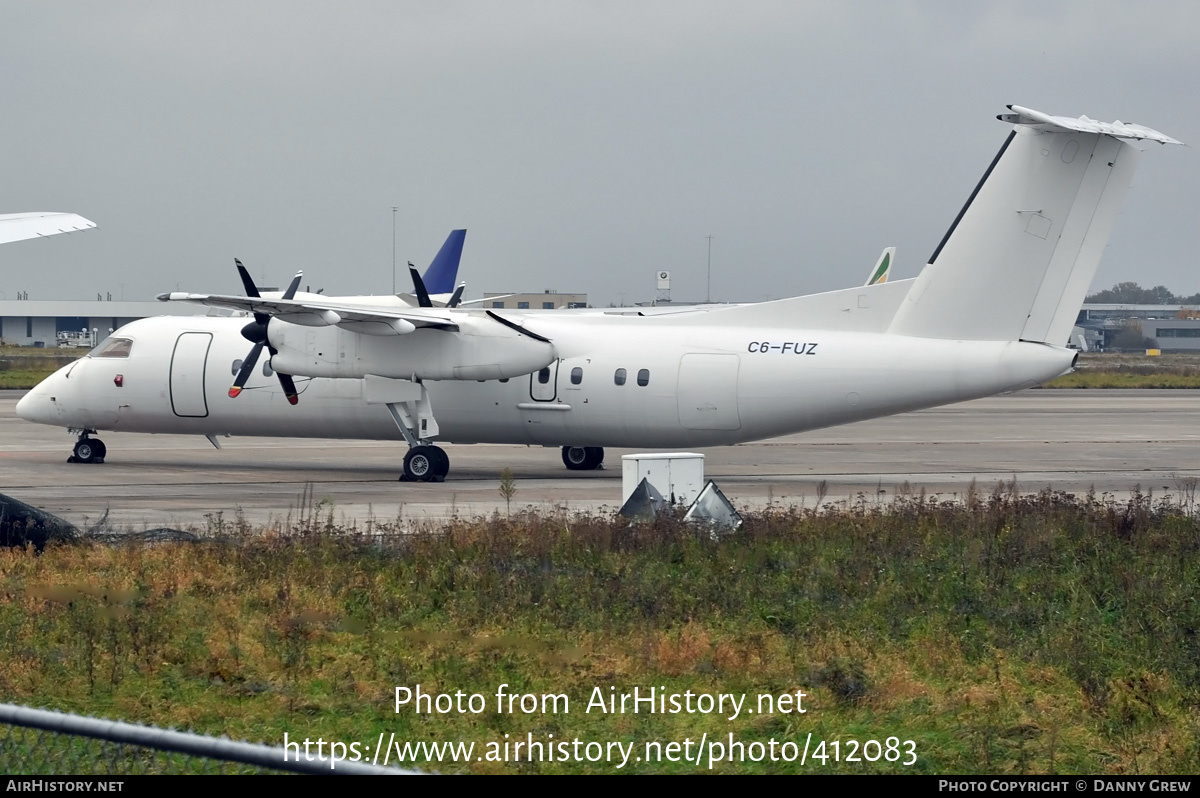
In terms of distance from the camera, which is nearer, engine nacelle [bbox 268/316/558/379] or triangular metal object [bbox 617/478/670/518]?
triangular metal object [bbox 617/478/670/518]

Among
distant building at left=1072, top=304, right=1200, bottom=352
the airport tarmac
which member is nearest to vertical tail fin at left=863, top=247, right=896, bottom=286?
the airport tarmac

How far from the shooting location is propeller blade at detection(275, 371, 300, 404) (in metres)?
25.3

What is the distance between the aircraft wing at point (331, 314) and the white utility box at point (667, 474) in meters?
6.82

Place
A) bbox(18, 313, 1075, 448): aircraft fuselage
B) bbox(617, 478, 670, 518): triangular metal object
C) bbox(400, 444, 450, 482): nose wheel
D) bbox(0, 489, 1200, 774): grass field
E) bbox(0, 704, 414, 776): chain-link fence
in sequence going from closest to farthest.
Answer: bbox(0, 704, 414, 776): chain-link fence → bbox(0, 489, 1200, 774): grass field → bbox(617, 478, 670, 518): triangular metal object → bbox(18, 313, 1075, 448): aircraft fuselage → bbox(400, 444, 450, 482): nose wheel

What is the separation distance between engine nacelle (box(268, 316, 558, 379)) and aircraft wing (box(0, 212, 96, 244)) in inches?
407

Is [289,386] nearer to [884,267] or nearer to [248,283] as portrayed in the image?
[248,283]

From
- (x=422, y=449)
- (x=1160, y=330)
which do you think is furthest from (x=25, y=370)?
(x=1160, y=330)

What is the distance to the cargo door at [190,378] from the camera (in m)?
26.9

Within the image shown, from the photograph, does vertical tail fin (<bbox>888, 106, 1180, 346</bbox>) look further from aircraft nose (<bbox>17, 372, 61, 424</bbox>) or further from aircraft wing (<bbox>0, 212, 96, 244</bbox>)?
aircraft nose (<bbox>17, 372, 61, 424</bbox>)

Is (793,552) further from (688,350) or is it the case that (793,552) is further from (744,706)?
(688,350)

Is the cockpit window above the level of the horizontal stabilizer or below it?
below

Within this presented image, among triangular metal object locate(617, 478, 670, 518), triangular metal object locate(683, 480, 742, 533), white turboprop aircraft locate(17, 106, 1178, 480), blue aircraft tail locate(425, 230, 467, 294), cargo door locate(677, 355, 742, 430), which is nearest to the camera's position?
triangular metal object locate(683, 480, 742, 533)

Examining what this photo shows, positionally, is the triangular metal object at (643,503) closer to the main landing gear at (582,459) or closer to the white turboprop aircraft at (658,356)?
the white turboprop aircraft at (658,356)

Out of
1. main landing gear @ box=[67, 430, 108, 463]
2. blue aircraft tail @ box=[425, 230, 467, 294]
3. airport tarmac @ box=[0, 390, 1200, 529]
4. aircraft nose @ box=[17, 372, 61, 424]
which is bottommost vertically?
airport tarmac @ box=[0, 390, 1200, 529]
